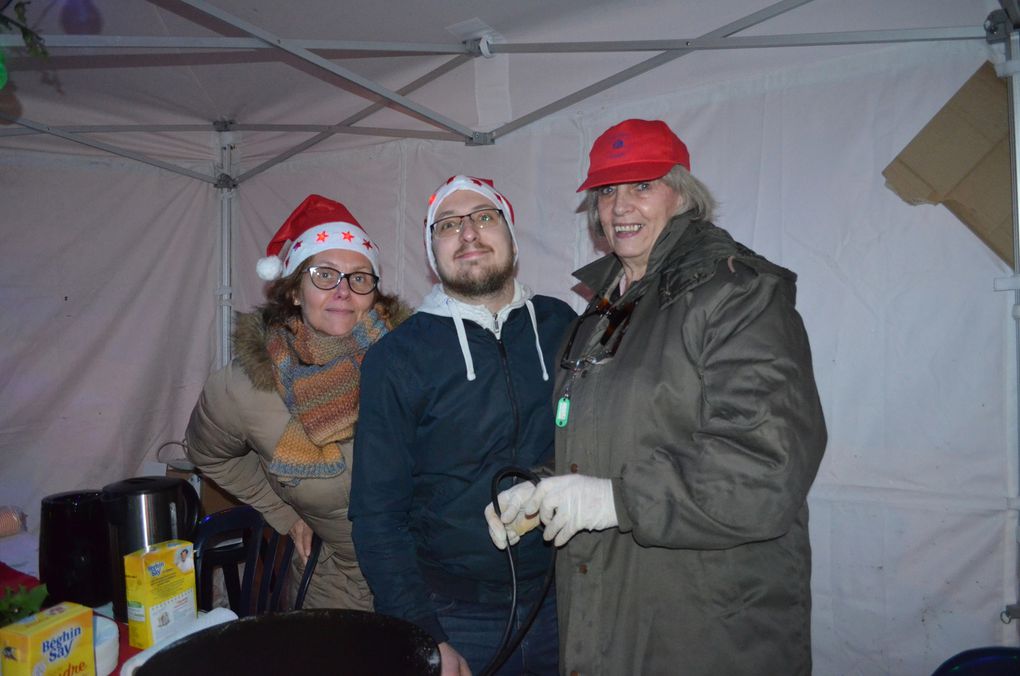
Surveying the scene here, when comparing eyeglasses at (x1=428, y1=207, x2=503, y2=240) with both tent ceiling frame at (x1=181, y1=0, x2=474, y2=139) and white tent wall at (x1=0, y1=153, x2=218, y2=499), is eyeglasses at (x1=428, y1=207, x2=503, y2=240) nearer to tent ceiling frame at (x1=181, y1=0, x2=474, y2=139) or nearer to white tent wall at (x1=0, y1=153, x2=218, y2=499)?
tent ceiling frame at (x1=181, y1=0, x2=474, y2=139)

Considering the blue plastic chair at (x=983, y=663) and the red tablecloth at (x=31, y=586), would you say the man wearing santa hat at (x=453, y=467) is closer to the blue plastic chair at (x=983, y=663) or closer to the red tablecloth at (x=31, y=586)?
the red tablecloth at (x=31, y=586)

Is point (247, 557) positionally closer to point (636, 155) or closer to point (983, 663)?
point (636, 155)

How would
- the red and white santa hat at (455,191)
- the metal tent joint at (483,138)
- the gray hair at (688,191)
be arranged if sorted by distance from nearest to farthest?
the gray hair at (688,191) < the red and white santa hat at (455,191) < the metal tent joint at (483,138)

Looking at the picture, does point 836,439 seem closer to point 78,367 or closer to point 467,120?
point 467,120

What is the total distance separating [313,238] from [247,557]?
113 centimetres

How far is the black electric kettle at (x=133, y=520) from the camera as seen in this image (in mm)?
1598

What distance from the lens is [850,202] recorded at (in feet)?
7.43

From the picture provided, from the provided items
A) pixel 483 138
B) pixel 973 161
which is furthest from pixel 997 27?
pixel 483 138

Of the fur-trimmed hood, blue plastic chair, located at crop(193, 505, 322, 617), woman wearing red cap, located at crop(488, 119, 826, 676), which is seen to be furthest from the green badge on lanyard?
blue plastic chair, located at crop(193, 505, 322, 617)

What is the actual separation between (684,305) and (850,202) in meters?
1.36

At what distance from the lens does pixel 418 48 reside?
2492 mm

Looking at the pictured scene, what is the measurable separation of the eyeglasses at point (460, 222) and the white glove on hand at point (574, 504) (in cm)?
85

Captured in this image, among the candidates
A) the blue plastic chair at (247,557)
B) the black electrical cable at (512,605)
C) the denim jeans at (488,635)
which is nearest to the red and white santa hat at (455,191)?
the black electrical cable at (512,605)

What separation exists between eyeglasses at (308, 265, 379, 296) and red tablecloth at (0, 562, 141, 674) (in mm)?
1077
